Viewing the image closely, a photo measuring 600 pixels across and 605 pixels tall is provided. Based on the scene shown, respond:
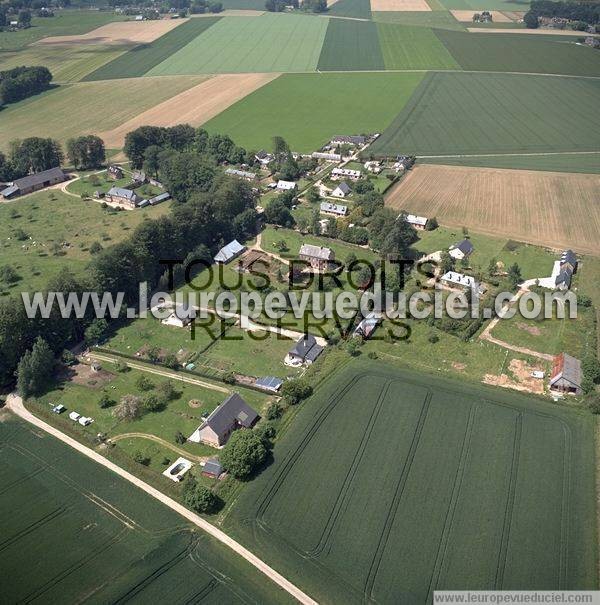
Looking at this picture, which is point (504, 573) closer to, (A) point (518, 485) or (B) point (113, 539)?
(A) point (518, 485)

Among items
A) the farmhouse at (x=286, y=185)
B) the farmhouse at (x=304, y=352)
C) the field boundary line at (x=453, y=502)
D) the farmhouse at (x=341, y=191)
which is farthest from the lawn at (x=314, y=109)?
the field boundary line at (x=453, y=502)

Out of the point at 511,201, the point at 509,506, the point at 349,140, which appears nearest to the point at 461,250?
the point at 511,201

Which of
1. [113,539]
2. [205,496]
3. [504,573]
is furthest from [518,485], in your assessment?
[113,539]

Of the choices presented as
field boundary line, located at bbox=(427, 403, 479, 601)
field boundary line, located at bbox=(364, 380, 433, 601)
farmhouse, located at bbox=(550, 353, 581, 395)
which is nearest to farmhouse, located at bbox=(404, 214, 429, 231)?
farmhouse, located at bbox=(550, 353, 581, 395)

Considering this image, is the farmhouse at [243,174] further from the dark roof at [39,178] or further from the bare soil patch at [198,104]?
the dark roof at [39,178]

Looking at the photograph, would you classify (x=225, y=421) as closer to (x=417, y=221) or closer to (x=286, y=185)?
(x=417, y=221)

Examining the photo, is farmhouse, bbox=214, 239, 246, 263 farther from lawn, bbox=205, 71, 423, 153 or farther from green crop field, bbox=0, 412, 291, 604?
lawn, bbox=205, 71, 423, 153

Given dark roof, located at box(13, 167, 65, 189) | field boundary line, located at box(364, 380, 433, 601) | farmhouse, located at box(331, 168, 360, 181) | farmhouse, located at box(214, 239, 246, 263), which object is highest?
farmhouse, located at box(331, 168, 360, 181)
